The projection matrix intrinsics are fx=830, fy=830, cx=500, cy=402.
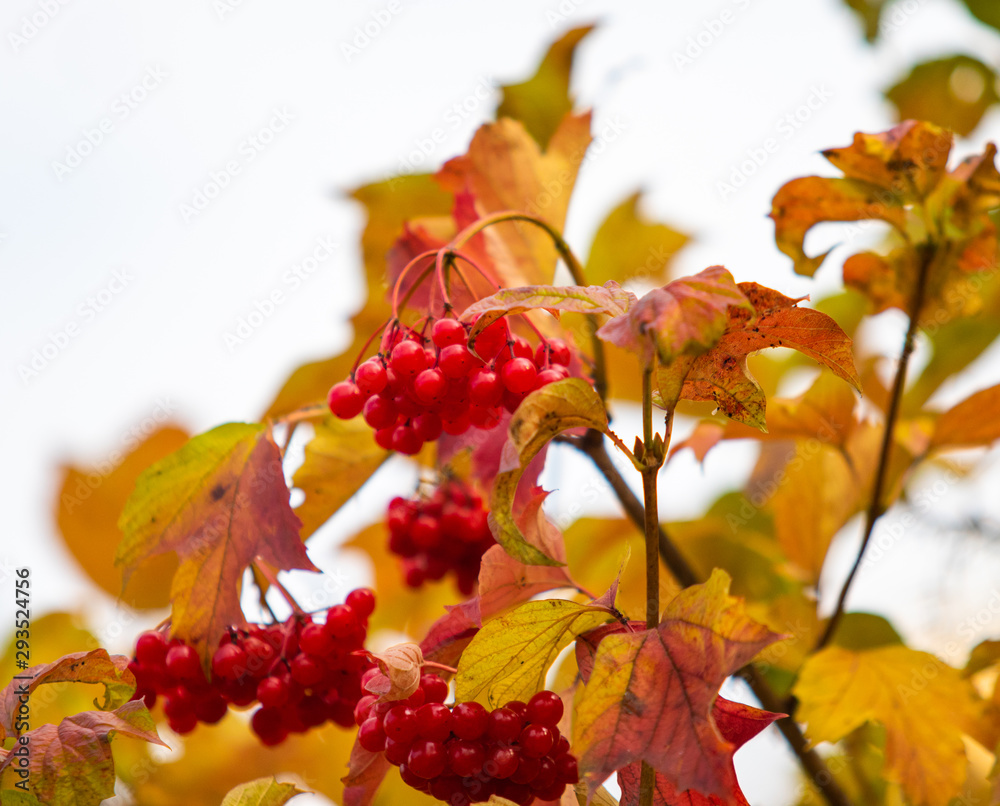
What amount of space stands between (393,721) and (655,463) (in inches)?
9.3

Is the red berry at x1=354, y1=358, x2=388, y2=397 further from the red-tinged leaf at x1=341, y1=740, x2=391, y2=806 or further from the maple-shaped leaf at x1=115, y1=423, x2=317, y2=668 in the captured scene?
the red-tinged leaf at x1=341, y1=740, x2=391, y2=806

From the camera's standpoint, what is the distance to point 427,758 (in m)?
0.53

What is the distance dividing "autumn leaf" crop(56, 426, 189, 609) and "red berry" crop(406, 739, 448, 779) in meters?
0.81

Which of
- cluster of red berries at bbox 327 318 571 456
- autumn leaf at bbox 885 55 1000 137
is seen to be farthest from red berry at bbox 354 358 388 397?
autumn leaf at bbox 885 55 1000 137

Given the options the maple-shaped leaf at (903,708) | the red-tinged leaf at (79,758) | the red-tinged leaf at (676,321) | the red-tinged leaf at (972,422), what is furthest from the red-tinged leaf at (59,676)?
the red-tinged leaf at (972,422)

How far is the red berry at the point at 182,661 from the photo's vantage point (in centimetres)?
71

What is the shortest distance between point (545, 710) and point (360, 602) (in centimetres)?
26

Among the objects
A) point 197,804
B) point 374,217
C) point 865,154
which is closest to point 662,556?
point 865,154

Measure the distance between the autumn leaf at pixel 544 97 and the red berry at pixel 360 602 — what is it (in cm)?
61

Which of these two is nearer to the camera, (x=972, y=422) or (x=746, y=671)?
(x=746, y=671)

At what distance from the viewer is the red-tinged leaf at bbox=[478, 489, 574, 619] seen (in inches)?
21.8

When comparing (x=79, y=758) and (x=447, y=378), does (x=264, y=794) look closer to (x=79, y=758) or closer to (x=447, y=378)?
(x=79, y=758)

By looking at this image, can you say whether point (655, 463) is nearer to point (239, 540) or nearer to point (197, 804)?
point (239, 540)

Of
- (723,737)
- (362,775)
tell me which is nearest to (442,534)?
(362,775)
